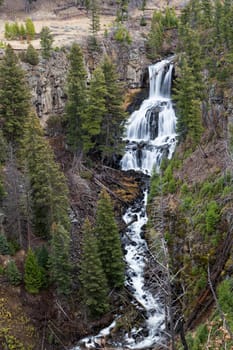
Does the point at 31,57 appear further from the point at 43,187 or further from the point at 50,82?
the point at 43,187

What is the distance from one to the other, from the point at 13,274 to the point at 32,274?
1402mm

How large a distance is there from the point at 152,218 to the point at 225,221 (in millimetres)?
10235

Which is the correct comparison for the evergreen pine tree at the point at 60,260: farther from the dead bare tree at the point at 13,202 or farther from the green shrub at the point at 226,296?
the green shrub at the point at 226,296

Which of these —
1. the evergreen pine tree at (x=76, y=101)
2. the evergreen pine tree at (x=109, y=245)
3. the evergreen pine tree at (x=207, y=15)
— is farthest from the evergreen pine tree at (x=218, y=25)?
the evergreen pine tree at (x=109, y=245)

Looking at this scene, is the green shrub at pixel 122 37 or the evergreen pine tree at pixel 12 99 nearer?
the evergreen pine tree at pixel 12 99

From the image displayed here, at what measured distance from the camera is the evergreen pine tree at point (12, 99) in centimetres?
4219

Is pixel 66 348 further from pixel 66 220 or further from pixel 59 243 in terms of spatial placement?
pixel 66 220

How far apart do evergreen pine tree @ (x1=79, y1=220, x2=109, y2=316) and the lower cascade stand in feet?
5.66

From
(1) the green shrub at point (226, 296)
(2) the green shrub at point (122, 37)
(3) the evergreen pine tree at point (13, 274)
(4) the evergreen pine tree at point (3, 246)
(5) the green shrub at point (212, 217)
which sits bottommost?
(3) the evergreen pine tree at point (13, 274)

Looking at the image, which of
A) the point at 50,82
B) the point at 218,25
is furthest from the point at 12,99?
the point at 218,25

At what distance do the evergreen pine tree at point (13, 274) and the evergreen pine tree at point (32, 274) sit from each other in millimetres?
593

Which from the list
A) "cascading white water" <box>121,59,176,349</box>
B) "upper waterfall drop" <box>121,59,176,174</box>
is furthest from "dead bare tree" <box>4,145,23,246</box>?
"upper waterfall drop" <box>121,59,176,174</box>

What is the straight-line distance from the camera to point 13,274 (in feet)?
105

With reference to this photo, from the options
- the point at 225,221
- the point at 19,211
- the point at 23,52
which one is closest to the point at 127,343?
the point at 225,221
